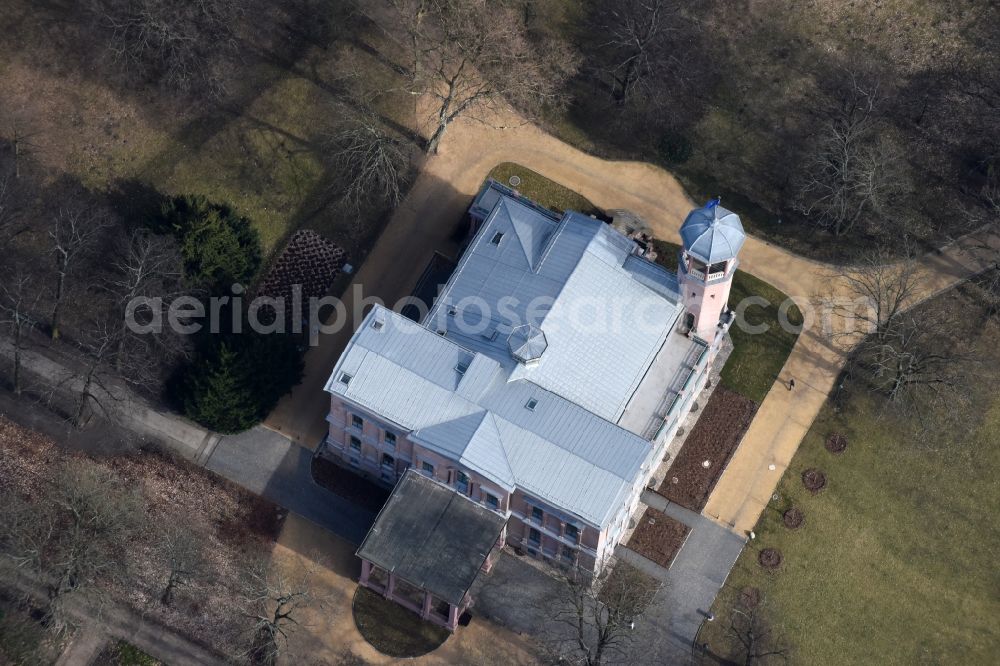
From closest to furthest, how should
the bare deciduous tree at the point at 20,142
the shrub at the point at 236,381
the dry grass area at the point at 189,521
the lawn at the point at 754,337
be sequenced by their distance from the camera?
the dry grass area at the point at 189,521 → the shrub at the point at 236,381 → the lawn at the point at 754,337 → the bare deciduous tree at the point at 20,142

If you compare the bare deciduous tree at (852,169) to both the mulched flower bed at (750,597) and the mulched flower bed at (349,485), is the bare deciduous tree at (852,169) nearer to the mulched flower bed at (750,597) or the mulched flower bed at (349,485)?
the mulched flower bed at (750,597)

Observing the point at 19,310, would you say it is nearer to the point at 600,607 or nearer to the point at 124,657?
the point at 124,657

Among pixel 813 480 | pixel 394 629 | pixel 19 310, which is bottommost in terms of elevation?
pixel 394 629

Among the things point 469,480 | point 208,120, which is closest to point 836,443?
point 469,480

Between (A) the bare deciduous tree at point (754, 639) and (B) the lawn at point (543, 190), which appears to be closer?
(A) the bare deciduous tree at point (754, 639)

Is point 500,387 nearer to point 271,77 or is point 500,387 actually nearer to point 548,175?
point 548,175

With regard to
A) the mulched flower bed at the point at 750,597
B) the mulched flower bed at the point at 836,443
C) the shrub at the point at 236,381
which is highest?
the mulched flower bed at the point at 836,443

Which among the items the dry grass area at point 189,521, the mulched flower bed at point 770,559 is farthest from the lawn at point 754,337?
the dry grass area at point 189,521

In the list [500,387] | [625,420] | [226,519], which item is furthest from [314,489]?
[625,420]
